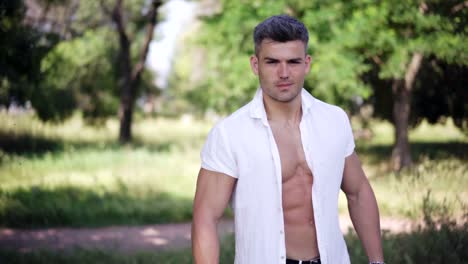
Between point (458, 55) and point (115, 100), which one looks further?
point (115, 100)

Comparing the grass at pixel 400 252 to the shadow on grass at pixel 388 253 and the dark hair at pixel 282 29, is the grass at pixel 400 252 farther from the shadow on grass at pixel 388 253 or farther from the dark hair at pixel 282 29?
the dark hair at pixel 282 29

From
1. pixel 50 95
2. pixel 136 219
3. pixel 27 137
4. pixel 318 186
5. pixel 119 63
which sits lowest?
pixel 136 219

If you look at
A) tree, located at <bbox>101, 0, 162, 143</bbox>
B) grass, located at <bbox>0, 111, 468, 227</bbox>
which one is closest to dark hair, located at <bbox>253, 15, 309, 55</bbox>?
grass, located at <bbox>0, 111, 468, 227</bbox>

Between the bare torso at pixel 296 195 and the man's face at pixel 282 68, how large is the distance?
0.17 meters

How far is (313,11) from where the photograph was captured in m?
14.6

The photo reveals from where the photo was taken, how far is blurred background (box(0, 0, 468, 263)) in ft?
20.5

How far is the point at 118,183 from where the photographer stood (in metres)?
12.9

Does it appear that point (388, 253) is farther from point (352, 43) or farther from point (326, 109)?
point (352, 43)

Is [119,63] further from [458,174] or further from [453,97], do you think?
[458,174]

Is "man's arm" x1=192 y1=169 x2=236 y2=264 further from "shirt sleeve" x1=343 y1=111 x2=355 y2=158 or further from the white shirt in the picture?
"shirt sleeve" x1=343 y1=111 x2=355 y2=158

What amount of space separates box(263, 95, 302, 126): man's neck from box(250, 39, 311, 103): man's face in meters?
0.04

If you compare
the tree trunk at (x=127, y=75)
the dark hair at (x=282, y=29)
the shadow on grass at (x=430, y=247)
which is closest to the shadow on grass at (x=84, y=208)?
the shadow on grass at (x=430, y=247)

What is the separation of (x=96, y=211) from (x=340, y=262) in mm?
8621

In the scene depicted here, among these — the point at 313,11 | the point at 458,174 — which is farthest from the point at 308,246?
the point at 313,11
